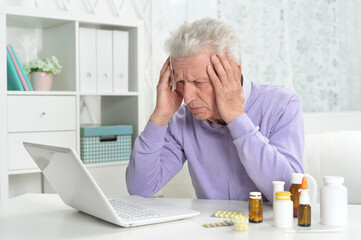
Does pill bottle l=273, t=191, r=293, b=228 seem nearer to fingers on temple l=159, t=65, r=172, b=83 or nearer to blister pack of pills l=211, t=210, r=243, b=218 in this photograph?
blister pack of pills l=211, t=210, r=243, b=218

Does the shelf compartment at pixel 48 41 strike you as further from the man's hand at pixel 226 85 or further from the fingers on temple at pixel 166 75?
the man's hand at pixel 226 85

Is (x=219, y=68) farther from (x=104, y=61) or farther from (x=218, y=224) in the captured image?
(x=104, y=61)

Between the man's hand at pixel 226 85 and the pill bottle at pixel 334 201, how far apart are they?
1.31ft

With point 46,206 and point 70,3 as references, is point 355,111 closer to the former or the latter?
point 70,3

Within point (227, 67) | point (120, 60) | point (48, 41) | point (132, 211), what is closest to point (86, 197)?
point (132, 211)

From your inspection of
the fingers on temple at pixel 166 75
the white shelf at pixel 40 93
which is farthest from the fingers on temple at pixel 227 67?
the white shelf at pixel 40 93

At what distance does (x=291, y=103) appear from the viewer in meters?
1.63

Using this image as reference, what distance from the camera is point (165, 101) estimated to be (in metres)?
1.71

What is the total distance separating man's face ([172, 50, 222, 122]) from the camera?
1540 millimetres

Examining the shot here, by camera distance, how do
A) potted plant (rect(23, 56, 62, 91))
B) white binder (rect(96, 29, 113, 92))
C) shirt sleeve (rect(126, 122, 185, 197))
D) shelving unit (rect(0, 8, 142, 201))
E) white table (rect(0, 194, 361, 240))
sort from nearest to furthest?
1. white table (rect(0, 194, 361, 240))
2. shirt sleeve (rect(126, 122, 185, 197))
3. shelving unit (rect(0, 8, 142, 201))
4. potted plant (rect(23, 56, 62, 91))
5. white binder (rect(96, 29, 113, 92))

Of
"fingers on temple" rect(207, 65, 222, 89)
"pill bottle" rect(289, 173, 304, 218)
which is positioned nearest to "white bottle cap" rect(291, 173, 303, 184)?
"pill bottle" rect(289, 173, 304, 218)

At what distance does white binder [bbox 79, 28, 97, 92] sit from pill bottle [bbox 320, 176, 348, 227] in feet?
5.08

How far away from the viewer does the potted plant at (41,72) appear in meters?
2.38

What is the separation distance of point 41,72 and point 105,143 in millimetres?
473
